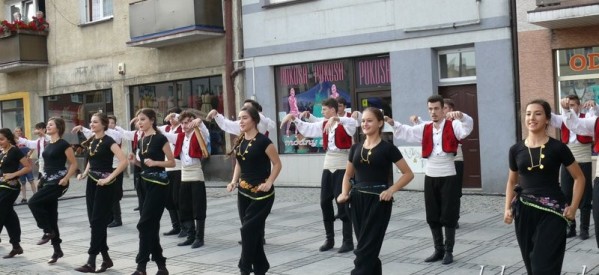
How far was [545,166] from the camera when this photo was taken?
5.71 m

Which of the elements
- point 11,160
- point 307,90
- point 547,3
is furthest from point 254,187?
point 307,90

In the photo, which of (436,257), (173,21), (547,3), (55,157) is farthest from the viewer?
(173,21)

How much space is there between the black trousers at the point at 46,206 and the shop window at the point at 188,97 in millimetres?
10375

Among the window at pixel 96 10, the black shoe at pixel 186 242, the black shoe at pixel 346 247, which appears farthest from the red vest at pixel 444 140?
the window at pixel 96 10

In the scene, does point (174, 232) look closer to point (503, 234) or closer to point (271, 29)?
point (503, 234)

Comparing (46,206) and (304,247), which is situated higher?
(46,206)

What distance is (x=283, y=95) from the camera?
18.4m

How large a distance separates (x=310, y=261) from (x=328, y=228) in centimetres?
85

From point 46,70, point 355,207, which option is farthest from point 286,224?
point 46,70

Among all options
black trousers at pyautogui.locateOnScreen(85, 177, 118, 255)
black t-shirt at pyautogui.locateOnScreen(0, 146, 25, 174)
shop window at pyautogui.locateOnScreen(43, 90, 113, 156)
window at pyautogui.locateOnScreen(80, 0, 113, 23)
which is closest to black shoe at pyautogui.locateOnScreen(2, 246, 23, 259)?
black t-shirt at pyautogui.locateOnScreen(0, 146, 25, 174)

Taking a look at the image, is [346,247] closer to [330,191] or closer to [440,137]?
[330,191]

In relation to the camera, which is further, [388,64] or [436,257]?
[388,64]

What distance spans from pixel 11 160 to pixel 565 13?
9.48 m

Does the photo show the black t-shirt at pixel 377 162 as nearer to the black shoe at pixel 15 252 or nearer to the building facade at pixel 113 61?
the black shoe at pixel 15 252
